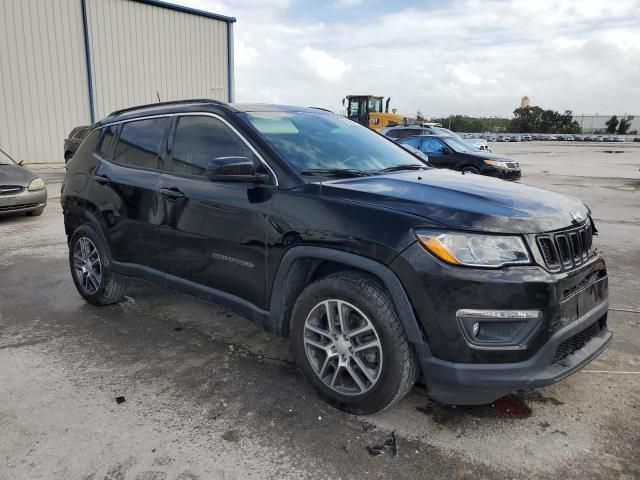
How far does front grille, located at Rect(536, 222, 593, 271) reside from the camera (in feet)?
8.57

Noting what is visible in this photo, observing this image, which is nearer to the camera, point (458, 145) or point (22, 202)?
point (22, 202)

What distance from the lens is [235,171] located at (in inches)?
124

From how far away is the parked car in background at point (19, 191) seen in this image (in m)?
8.85

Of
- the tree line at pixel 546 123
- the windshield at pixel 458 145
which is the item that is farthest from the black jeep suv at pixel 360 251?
the tree line at pixel 546 123

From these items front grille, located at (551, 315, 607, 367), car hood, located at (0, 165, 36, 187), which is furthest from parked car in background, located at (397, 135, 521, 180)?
front grille, located at (551, 315, 607, 367)

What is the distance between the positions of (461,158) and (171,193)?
11781mm

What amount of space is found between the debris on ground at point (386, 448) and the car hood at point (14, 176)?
8606mm

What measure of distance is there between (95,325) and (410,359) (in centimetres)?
287

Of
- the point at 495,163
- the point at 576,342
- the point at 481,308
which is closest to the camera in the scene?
the point at 481,308

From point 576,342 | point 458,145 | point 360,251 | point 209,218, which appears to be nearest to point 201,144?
point 209,218

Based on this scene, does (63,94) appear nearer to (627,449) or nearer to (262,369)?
(262,369)

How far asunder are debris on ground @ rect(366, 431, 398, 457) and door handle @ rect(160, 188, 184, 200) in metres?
2.13

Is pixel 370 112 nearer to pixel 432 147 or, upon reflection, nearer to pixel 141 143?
pixel 432 147

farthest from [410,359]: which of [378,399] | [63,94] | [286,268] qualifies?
[63,94]
